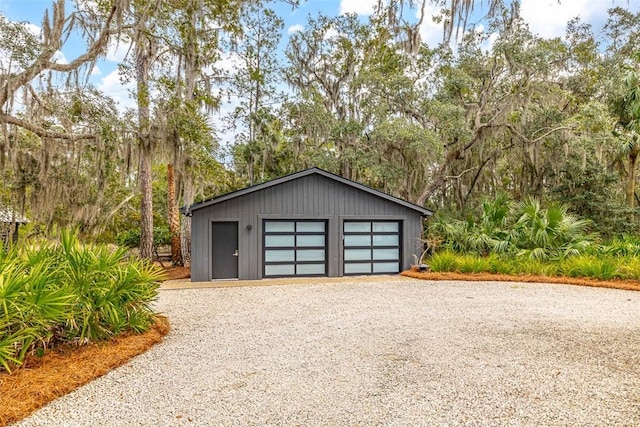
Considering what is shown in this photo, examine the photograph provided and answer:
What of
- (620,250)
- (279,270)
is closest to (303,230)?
(279,270)

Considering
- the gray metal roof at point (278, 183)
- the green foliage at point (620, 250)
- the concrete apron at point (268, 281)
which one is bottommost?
the concrete apron at point (268, 281)

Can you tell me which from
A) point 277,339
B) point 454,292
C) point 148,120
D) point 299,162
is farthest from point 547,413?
point 299,162

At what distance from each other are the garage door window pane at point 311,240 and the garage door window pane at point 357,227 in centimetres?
73

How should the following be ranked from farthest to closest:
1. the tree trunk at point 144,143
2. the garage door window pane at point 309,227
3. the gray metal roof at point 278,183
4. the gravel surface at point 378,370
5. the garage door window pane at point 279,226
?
the garage door window pane at point 309,227, the garage door window pane at point 279,226, the tree trunk at point 144,143, the gray metal roof at point 278,183, the gravel surface at point 378,370

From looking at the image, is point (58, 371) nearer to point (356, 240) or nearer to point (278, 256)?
point (278, 256)

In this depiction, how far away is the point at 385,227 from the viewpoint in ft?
34.8

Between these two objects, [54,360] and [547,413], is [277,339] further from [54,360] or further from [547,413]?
[547,413]

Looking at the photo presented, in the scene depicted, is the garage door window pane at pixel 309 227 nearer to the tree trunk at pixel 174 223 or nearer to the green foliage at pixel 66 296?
the tree trunk at pixel 174 223

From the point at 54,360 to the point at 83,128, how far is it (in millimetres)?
7650

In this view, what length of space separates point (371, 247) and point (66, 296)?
311 inches

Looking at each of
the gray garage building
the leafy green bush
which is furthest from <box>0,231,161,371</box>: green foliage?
the leafy green bush

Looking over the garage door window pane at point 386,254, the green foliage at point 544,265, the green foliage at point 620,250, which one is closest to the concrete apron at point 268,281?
the garage door window pane at point 386,254

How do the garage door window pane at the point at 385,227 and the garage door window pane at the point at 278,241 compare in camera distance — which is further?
the garage door window pane at the point at 385,227

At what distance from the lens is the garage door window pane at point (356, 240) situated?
10.3m
